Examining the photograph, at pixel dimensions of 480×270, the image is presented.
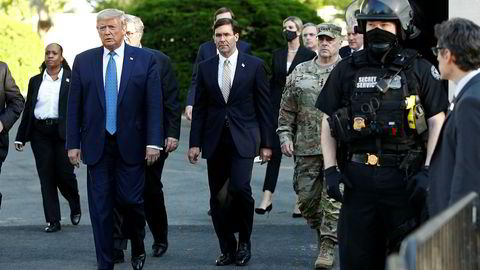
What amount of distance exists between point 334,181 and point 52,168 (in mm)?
6026

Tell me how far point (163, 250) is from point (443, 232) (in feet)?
21.0

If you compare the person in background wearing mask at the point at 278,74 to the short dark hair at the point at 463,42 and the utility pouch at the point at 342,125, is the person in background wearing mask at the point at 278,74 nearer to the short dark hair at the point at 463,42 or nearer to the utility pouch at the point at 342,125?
the utility pouch at the point at 342,125

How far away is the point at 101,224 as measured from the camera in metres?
8.92

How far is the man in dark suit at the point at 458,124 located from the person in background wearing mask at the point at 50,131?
6.79m

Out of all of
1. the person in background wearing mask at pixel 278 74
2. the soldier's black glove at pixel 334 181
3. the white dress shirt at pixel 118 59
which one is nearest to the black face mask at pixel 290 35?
the person in background wearing mask at pixel 278 74

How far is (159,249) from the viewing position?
33.8ft

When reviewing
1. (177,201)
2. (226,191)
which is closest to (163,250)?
(226,191)

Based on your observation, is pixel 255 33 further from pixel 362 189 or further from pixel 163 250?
pixel 362 189

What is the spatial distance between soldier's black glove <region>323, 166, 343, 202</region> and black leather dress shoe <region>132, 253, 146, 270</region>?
3184 mm

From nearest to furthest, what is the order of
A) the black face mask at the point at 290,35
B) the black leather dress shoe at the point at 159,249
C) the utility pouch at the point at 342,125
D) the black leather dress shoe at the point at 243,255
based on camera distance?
the utility pouch at the point at 342,125
the black leather dress shoe at the point at 243,255
the black leather dress shoe at the point at 159,249
the black face mask at the point at 290,35

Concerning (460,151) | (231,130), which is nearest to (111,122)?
(231,130)

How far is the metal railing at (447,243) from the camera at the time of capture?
3.62 meters

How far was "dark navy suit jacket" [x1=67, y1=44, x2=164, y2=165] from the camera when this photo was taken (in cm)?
895

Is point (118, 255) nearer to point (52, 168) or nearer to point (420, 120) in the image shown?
point (52, 168)
